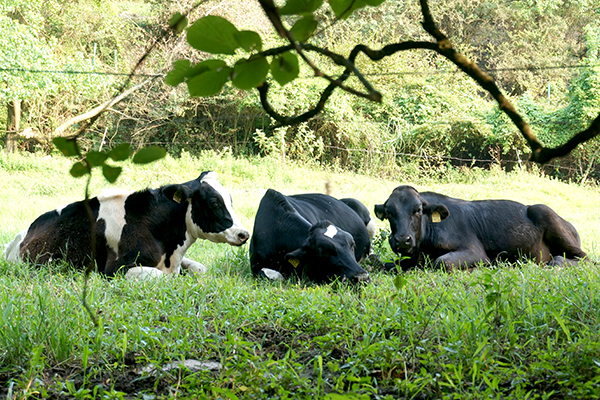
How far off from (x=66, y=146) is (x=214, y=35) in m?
0.36

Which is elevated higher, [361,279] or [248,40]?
[248,40]

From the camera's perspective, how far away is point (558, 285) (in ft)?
14.4

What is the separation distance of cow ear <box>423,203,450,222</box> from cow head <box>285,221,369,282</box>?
1.26 m

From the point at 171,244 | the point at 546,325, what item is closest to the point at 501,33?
the point at 171,244

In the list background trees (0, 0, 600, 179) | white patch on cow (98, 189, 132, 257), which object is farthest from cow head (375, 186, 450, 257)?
background trees (0, 0, 600, 179)

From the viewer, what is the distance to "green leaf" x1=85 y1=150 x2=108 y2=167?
1.29 metres

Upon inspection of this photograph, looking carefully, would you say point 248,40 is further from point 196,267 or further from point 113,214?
point 196,267

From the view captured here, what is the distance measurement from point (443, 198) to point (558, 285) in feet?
9.31

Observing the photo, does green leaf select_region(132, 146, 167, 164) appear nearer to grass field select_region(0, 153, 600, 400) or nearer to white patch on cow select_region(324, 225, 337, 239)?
grass field select_region(0, 153, 600, 400)

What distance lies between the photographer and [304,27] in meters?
1.30

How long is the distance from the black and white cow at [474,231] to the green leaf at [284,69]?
504 centimetres

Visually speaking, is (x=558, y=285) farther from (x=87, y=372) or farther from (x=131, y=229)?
(x=131, y=229)

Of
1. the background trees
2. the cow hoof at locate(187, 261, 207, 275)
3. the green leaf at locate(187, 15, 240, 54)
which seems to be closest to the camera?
the green leaf at locate(187, 15, 240, 54)

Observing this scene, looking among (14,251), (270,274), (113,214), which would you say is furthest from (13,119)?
(270,274)
